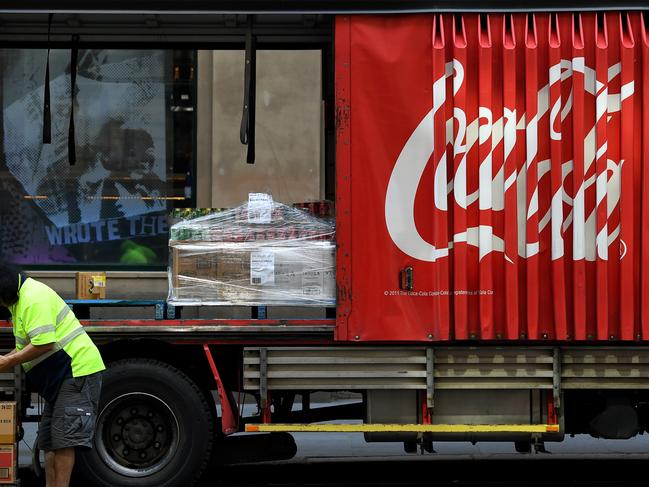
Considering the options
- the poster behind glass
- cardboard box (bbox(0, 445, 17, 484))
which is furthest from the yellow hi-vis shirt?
the poster behind glass

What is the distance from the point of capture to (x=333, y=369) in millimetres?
7766

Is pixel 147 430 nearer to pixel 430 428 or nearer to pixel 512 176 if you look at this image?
pixel 430 428

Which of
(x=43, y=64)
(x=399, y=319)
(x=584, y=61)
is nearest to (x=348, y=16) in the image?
(x=584, y=61)

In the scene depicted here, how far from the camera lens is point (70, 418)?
6.76 meters

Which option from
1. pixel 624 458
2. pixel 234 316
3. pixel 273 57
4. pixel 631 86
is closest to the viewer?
pixel 631 86

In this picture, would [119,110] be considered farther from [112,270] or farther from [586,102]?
[586,102]

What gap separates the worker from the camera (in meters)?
6.63

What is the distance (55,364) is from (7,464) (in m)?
0.80

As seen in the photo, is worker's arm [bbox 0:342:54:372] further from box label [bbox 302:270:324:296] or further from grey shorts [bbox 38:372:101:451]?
box label [bbox 302:270:324:296]

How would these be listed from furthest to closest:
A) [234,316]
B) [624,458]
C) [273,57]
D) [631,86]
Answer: [273,57], [624,458], [234,316], [631,86]

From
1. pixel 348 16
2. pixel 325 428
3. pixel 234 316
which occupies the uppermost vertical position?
pixel 348 16

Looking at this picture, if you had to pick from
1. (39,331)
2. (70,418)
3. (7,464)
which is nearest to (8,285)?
(39,331)

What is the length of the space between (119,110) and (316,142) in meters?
2.49

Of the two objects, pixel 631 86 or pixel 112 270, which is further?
pixel 112 270
